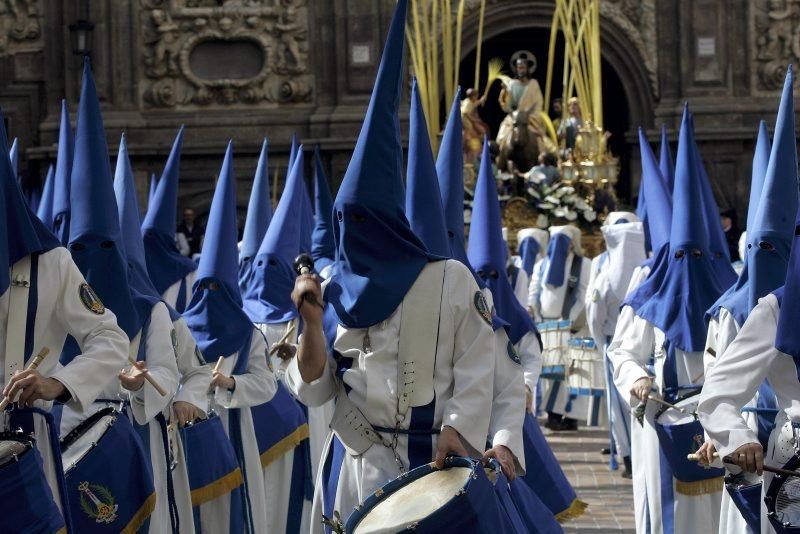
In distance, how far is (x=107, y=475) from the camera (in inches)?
266

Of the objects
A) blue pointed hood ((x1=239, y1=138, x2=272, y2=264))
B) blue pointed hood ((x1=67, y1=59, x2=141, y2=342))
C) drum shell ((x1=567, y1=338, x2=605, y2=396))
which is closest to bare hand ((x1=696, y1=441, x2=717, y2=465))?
blue pointed hood ((x1=67, y1=59, x2=141, y2=342))

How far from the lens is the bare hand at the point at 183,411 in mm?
7832

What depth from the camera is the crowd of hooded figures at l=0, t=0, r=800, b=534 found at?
5641 mm

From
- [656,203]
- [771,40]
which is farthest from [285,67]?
[656,203]

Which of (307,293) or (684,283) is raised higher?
(307,293)

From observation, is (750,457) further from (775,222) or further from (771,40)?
(771,40)

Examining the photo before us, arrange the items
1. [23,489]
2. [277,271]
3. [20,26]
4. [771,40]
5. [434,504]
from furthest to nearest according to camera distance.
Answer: [20,26] < [771,40] < [277,271] < [23,489] < [434,504]

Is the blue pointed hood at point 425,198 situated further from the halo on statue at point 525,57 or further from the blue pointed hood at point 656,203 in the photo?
the halo on statue at point 525,57

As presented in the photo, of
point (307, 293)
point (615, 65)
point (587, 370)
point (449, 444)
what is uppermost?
point (615, 65)

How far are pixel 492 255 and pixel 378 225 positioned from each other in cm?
411

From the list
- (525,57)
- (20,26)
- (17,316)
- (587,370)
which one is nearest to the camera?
(17,316)

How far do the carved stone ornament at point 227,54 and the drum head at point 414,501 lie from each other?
22.4m

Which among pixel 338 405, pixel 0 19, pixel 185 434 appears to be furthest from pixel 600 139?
pixel 338 405

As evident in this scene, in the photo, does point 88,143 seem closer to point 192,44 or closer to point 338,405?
point 338,405
